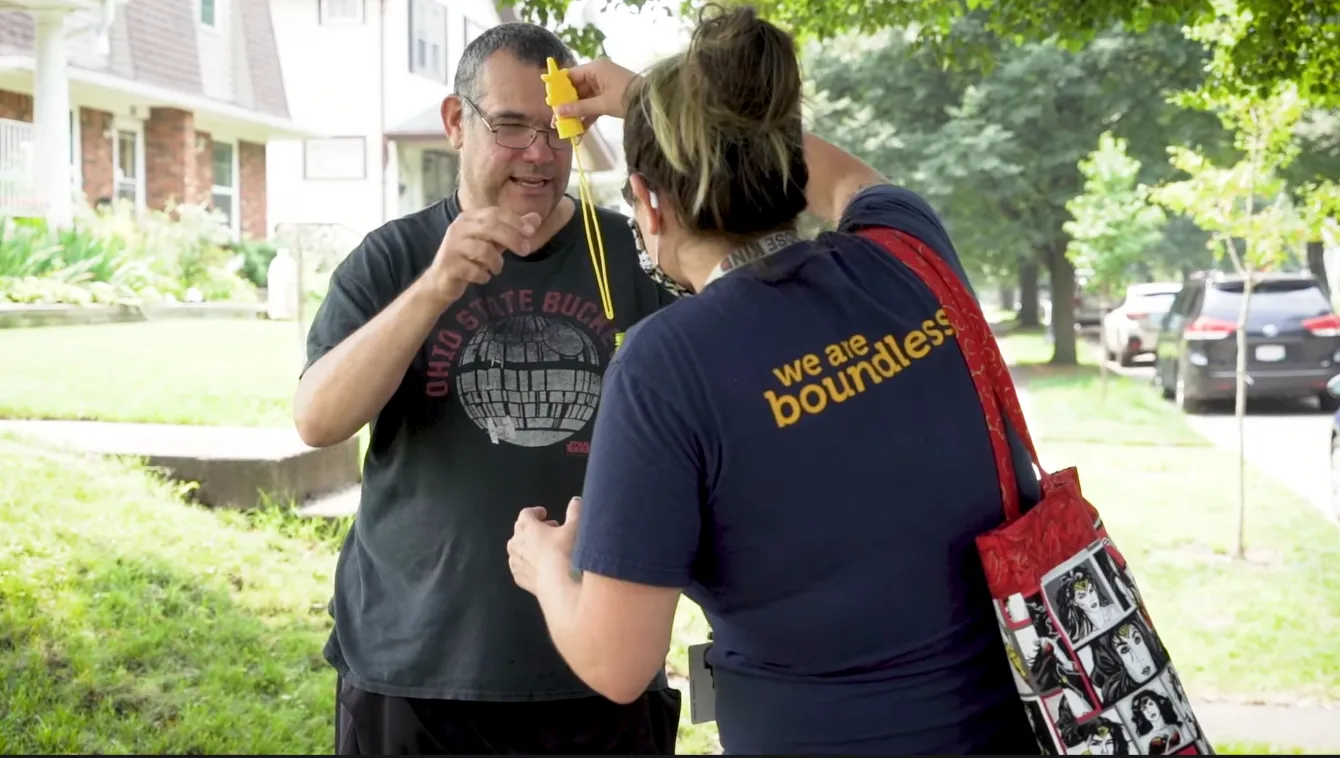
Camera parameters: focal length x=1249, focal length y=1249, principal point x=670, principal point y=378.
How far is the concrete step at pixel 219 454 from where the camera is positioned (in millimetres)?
4594

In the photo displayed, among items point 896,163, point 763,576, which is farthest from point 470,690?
point 896,163

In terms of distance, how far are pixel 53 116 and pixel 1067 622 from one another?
4176mm

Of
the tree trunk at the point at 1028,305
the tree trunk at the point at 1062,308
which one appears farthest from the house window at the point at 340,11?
the tree trunk at the point at 1028,305

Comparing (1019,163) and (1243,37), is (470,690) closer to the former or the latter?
(1243,37)

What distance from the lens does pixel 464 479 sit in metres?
2.10

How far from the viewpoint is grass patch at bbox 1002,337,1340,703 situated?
5430 mm

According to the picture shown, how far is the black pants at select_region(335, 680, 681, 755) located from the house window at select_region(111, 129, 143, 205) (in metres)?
2.93

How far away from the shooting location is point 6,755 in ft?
12.5

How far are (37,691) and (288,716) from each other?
0.78 m

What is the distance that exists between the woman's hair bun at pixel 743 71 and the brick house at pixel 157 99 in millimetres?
3557

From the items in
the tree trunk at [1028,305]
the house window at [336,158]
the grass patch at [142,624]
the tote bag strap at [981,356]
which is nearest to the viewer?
the tote bag strap at [981,356]

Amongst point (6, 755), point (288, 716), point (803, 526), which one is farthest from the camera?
point (288, 716)

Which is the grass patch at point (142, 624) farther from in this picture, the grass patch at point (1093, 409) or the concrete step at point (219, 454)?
the grass patch at point (1093, 409)

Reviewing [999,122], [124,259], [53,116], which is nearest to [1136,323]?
[999,122]
